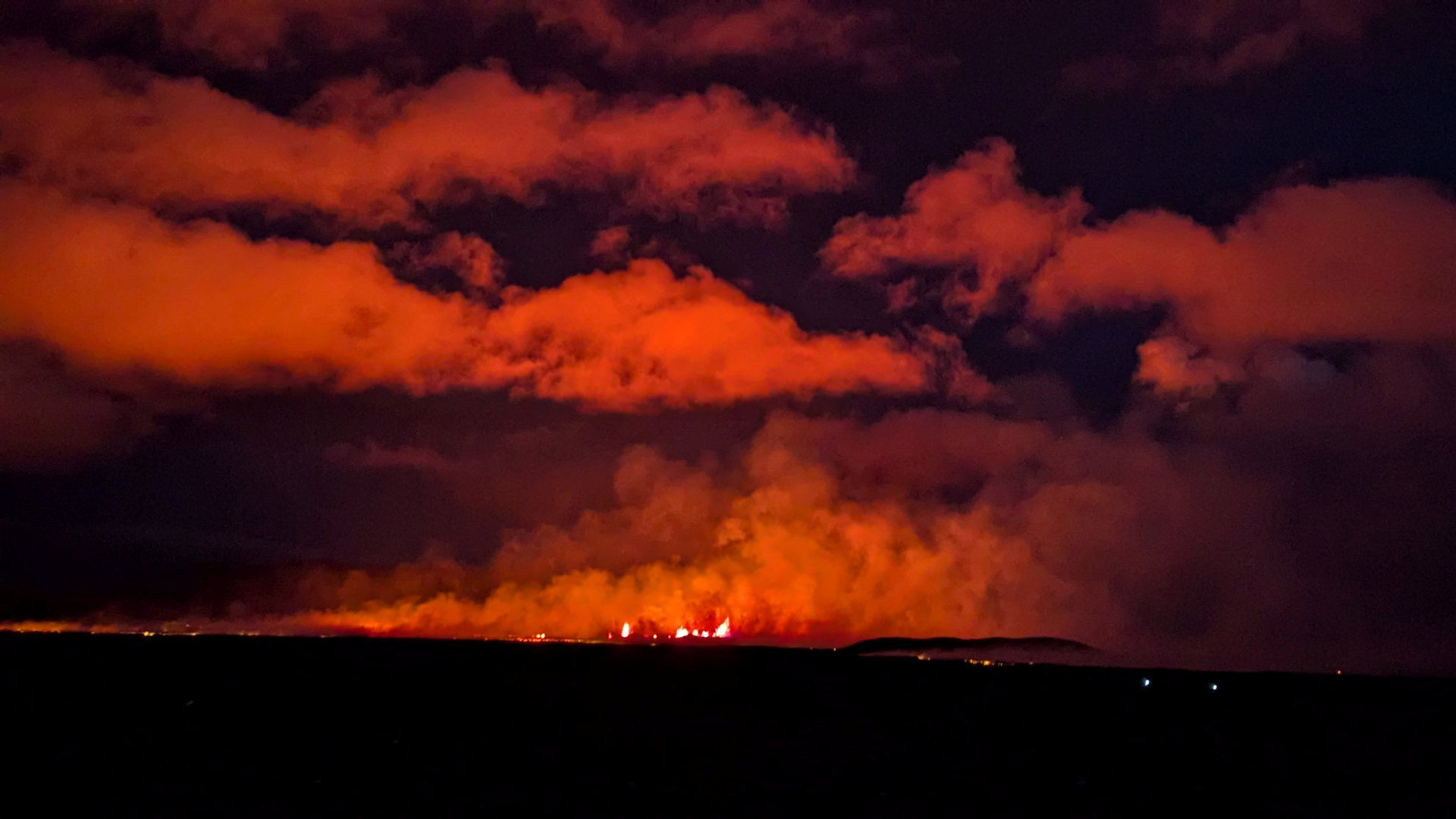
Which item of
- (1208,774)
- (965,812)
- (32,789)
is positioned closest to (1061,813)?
(965,812)

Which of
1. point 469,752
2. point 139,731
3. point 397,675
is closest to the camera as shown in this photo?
→ point 469,752

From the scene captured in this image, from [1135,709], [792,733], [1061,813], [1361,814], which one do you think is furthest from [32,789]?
[1135,709]

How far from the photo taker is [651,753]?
8131cm

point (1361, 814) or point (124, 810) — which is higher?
point (124, 810)

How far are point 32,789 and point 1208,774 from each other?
7318 centimetres

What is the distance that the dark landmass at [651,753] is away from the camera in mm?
60250

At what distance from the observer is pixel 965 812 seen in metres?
62.2

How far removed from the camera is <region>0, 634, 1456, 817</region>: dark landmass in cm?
6025

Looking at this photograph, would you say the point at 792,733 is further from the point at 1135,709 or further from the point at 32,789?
the point at 1135,709

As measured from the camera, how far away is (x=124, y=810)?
5153cm

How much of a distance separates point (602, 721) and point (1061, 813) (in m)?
49.1

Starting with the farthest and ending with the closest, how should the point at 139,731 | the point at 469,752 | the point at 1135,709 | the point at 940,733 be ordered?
1. the point at 1135,709
2. the point at 940,733
3. the point at 139,731
4. the point at 469,752

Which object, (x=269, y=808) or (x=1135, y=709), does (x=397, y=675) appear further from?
(x=269, y=808)

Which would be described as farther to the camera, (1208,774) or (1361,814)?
(1208,774)
